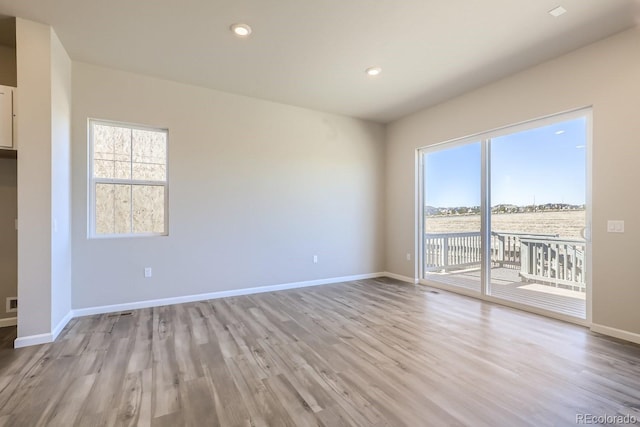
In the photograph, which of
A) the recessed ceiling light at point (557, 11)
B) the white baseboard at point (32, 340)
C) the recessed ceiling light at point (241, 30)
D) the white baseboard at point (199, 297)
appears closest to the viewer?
the recessed ceiling light at point (557, 11)

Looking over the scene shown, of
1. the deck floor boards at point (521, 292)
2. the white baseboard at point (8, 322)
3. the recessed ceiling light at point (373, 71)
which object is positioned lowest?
the white baseboard at point (8, 322)

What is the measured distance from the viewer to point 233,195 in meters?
4.25

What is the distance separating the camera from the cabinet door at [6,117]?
2.60 meters

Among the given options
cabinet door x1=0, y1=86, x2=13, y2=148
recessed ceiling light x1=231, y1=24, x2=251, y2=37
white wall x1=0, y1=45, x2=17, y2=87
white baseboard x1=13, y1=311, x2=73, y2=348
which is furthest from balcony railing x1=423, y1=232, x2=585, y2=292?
white wall x1=0, y1=45, x2=17, y2=87

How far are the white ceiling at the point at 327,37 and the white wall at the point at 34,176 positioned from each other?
1.06ft

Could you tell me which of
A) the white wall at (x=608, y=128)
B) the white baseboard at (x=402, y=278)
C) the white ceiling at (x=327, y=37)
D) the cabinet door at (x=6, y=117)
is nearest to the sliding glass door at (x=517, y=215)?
the white wall at (x=608, y=128)

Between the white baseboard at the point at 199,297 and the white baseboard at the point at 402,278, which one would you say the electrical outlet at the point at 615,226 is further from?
the white baseboard at the point at 199,297

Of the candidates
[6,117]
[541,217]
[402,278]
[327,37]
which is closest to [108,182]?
[6,117]

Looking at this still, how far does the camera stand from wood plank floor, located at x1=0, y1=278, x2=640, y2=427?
5.58 feet

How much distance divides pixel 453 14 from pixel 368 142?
10.0 ft

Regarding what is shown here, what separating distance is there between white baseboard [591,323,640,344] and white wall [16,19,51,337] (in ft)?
17.4

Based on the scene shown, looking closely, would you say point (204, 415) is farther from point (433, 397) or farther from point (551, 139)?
point (551, 139)

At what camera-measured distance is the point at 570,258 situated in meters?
3.29

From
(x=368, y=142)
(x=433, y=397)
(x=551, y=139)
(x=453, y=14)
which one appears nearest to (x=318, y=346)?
(x=433, y=397)
